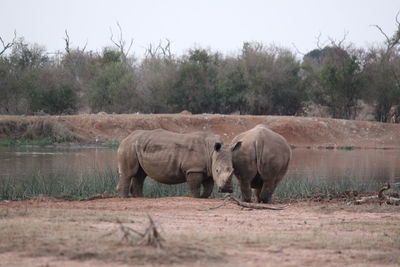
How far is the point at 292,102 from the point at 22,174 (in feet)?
99.9

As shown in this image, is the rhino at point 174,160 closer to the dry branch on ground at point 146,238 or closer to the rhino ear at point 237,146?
the rhino ear at point 237,146

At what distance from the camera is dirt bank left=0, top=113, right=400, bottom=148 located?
37812mm

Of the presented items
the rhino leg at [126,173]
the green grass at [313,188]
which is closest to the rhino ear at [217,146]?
the rhino leg at [126,173]

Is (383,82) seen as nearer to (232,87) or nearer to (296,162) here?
(232,87)

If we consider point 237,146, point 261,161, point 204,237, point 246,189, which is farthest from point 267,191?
point 204,237

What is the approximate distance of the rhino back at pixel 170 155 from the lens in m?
13.9

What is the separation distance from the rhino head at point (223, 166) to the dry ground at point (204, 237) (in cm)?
119

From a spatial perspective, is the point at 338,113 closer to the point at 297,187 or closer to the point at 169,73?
the point at 169,73

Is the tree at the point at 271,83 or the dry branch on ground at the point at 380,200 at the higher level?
the tree at the point at 271,83

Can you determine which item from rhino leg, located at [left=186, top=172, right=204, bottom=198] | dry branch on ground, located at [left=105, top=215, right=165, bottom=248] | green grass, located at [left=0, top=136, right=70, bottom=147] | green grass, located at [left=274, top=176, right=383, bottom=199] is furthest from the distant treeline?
dry branch on ground, located at [left=105, top=215, right=165, bottom=248]

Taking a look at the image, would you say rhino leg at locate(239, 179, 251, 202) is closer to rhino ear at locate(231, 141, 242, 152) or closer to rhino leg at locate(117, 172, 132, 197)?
rhino ear at locate(231, 141, 242, 152)

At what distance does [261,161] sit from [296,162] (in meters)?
16.5

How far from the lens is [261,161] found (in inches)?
532

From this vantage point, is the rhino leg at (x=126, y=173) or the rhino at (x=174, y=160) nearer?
the rhino at (x=174, y=160)
